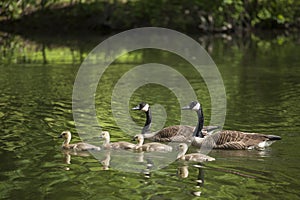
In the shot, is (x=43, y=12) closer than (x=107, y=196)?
No

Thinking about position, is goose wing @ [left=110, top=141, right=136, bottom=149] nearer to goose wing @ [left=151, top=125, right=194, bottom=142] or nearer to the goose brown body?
goose wing @ [left=151, top=125, right=194, bottom=142]

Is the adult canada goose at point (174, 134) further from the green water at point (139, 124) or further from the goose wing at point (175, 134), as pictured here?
the green water at point (139, 124)

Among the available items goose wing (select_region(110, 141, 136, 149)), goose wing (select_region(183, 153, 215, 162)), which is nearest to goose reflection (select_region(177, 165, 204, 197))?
goose wing (select_region(183, 153, 215, 162))

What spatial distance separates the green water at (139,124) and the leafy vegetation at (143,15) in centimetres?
2460

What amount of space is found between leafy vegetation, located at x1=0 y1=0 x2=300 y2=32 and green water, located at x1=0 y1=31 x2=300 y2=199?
968 inches

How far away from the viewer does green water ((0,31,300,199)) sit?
1055 centimetres

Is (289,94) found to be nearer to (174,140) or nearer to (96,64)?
(174,140)

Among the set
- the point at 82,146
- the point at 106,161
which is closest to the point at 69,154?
the point at 82,146

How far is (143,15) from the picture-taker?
5972cm

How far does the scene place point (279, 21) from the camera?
190ft

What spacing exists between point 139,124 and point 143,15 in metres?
44.3

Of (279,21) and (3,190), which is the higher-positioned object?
(279,21)

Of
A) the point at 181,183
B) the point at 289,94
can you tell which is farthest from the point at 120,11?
the point at 181,183

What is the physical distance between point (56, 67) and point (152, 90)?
342 inches
